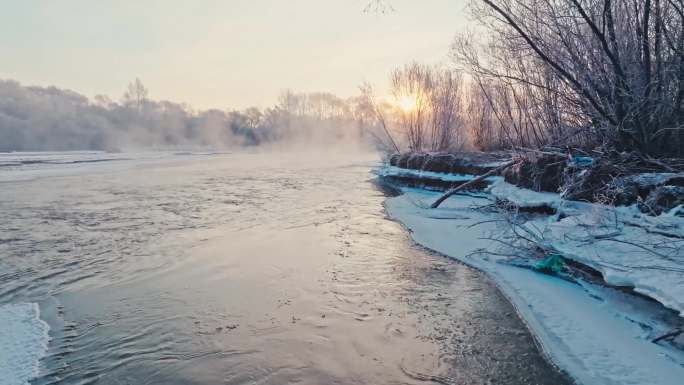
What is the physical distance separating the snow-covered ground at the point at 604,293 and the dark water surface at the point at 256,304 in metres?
0.30

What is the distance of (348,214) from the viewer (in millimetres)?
11945

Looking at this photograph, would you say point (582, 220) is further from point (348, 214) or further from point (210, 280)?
point (348, 214)

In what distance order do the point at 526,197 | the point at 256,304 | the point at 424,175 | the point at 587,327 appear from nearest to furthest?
the point at 587,327 < the point at 256,304 < the point at 526,197 < the point at 424,175

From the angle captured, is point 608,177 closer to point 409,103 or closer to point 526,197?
point 526,197

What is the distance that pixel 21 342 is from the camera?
4367 mm

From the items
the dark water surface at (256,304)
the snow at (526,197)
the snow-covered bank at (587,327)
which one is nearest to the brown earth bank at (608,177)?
the snow at (526,197)

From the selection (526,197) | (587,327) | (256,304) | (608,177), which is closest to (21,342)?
(256,304)

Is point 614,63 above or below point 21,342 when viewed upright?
above

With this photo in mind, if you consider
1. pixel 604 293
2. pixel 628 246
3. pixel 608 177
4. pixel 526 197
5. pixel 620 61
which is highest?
pixel 620 61

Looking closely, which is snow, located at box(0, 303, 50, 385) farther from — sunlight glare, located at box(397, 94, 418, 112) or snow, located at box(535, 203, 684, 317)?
sunlight glare, located at box(397, 94, 418, 112)

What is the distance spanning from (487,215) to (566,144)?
255cm

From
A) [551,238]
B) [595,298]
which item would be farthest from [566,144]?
[595,298]

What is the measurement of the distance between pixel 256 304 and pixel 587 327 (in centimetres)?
364

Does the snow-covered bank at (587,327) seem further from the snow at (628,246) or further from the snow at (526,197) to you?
the snow at (526,197)
